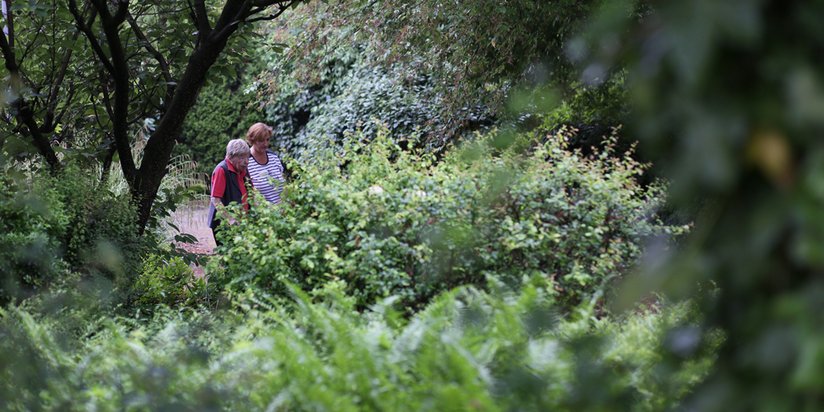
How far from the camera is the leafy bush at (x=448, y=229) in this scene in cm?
470

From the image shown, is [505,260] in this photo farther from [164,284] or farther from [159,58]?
[159,58]

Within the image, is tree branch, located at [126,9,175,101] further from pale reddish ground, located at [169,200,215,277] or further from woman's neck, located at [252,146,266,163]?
pale reddish ground, located at [169,200,215,277]

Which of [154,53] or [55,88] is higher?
[154,53]

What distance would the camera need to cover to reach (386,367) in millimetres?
2803

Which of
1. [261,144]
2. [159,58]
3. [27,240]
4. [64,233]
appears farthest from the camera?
[261,144]

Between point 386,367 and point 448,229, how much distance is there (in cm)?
199

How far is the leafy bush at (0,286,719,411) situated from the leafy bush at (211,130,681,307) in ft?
3.71

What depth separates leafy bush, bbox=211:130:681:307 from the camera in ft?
15.4

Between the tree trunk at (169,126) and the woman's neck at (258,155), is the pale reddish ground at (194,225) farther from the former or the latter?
the tree trunk at (169,126)

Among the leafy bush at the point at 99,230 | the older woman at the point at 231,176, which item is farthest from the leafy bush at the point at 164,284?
the older woman at the point at 231,176

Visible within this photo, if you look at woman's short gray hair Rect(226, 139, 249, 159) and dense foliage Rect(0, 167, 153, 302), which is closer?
dense foliage Rect(0, 167, 153, 302)

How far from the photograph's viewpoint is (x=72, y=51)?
6824mm

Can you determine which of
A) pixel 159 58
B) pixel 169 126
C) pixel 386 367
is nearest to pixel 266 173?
pixel 169 126

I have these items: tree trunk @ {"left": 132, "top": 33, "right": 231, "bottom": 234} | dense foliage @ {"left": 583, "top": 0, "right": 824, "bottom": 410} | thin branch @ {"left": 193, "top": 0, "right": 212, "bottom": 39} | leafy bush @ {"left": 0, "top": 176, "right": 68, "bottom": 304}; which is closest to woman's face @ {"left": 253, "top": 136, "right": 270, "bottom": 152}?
tree trunk @ {"left": 132, "top": 33, "right": 231, "bottom": 234}
